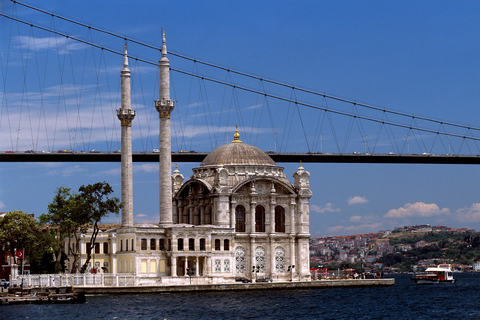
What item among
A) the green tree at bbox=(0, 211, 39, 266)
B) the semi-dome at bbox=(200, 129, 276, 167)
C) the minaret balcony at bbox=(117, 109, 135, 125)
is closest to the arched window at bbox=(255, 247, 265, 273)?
the semi-dome at bbox=(200, 129, 276, 167)

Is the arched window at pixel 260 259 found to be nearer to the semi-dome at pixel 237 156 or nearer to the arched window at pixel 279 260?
the arched window at pixel 279 260

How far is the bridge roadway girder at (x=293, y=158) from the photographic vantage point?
96.6m

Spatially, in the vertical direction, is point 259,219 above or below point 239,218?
below

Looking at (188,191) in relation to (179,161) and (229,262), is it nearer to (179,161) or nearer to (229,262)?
(179,161)

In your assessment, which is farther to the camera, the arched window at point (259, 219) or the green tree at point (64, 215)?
the arched window at point (259, 219)

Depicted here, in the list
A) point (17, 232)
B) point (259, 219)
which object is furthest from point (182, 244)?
point (17, 232)

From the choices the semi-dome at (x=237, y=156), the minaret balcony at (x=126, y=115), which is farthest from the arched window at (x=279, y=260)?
the minaret balcony at (x=126, y=115)

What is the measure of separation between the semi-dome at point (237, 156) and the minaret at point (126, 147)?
1084 centimetres

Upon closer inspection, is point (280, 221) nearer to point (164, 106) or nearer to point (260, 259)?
point (260, 259)

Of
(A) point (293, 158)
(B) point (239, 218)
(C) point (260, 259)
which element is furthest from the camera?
(A) point (293, 158)

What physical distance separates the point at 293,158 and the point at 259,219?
8055 millimetres

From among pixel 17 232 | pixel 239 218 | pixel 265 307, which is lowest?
pixel 265 307

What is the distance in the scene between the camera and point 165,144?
92.8m

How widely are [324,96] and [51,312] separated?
50443 mm
